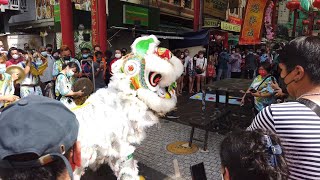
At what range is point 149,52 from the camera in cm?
338

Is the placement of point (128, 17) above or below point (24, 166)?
above

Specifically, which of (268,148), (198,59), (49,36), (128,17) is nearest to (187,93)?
(198,59)

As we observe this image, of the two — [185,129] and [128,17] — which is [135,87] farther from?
[128,17]

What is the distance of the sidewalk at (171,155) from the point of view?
3.94 metres

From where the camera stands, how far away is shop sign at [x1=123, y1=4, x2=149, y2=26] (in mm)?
10820

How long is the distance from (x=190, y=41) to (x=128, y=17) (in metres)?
2.71

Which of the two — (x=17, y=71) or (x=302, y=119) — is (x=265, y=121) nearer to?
(x=302, y=119)

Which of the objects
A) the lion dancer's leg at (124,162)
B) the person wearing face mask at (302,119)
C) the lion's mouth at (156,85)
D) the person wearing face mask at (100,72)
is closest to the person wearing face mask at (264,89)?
the lion's mouth at (156,85)

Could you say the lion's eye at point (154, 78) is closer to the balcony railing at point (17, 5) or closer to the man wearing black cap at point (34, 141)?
the man wearing black cap at point (34, 141)

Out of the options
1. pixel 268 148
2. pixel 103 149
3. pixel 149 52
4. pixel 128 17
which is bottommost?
pixel 103 149

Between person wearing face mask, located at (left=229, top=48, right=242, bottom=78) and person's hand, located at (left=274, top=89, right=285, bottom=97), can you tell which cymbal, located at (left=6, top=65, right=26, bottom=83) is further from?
person wearing face mask, located at (left=229, top=48, right=242, bottom=78)

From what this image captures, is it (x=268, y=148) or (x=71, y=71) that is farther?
(x=71, y=71)

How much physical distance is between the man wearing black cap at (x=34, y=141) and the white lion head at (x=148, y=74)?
84.5 inches

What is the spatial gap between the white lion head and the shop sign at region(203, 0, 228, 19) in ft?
46.8
